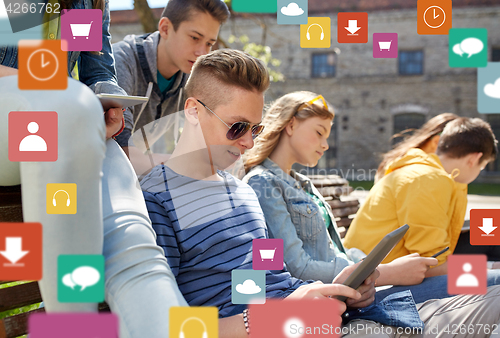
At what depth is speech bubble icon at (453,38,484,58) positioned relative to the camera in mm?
1486

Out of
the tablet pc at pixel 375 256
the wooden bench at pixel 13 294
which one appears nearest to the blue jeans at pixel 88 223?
the wooden bench at pixel 13 294

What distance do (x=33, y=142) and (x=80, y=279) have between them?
23cm

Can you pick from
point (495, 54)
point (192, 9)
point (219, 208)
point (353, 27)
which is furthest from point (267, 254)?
point (495, 54)

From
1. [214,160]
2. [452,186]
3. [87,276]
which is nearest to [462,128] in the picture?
[452,186]

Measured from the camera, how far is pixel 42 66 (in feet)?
2.86

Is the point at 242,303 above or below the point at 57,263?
below

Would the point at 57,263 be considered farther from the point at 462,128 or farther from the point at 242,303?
the point at 462,128

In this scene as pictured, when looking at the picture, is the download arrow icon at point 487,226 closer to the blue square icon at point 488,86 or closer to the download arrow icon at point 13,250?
the blue square icon at point 488,86

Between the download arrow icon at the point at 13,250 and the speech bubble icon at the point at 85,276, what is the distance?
0.38 ft

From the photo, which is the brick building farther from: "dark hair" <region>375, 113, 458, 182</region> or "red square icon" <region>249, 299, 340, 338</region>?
"red square icon" <region>249, 299, 340, 338</region>

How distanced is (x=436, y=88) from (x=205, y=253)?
55.0 feet

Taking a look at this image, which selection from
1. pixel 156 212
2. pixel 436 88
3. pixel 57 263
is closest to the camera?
pixel 57 263

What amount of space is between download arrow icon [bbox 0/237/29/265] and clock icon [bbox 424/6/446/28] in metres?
1.39

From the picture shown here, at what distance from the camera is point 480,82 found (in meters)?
1.50
